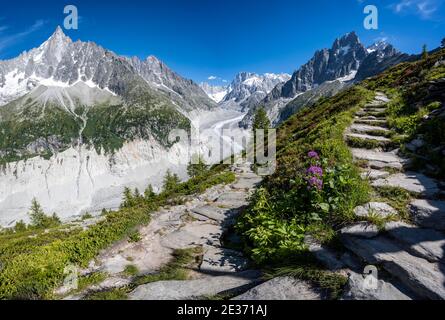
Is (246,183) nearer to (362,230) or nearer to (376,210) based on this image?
(376,210)

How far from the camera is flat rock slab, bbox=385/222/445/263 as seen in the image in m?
5.50

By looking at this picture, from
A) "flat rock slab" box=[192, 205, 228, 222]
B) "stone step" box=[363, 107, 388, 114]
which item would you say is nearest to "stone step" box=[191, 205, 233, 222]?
"flat rock slab" box=[192, 205, 228, 222]

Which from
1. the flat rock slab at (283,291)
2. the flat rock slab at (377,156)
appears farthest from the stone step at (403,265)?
the flat rock slab at (377,156)

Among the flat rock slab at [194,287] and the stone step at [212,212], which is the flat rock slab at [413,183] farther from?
the stone step at [212,212]

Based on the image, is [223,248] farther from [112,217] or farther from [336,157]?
[112,217]

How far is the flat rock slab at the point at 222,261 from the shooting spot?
7.99m

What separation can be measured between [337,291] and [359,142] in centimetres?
962

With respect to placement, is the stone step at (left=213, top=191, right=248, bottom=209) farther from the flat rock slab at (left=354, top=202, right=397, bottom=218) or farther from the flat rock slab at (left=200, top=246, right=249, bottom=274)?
the flat rock slab at (left=354, top=202, right=397, bottom=218)

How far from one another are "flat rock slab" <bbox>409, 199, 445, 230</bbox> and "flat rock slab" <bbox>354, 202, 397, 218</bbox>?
0.49 m

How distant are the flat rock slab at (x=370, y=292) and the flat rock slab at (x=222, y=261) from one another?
322cm
